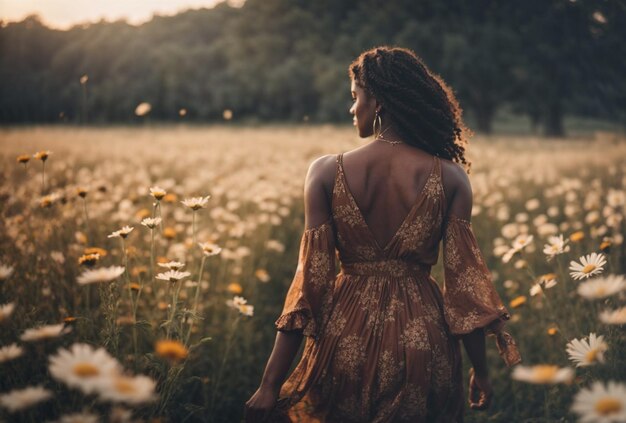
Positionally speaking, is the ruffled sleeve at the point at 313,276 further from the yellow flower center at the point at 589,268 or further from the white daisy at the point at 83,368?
the yellow flower center at the point at 589,268

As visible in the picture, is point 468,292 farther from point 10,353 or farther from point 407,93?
→ point 10,353

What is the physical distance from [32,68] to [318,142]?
597 cm

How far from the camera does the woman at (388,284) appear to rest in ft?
5.89

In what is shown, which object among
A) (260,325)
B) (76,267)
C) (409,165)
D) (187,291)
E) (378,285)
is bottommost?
(260,325)

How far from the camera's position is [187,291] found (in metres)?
3.45

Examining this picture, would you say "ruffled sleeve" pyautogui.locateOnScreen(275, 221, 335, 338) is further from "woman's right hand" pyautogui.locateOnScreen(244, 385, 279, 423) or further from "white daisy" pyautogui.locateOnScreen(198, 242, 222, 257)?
"white daisy" pyautogui.locateOnScreen(198, 242, 222, 257)

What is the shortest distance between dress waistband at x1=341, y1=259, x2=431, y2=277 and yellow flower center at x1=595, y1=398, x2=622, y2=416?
90 cm

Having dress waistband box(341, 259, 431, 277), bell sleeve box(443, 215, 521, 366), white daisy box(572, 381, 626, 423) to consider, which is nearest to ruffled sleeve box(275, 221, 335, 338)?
dress waistband box(341, 259, 431, 277)

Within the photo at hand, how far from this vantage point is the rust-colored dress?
1792 mm

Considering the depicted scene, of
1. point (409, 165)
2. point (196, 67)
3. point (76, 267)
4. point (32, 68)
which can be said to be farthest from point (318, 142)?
point (196, 67)

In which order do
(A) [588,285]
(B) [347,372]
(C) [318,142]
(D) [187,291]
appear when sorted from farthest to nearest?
1. (C) [318,142]
2. (D) [187,291]
3. (B) [347,372]
4. (A) [588,285]

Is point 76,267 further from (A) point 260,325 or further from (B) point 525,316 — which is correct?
(B) point 525,316

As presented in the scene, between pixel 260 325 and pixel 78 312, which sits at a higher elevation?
pixel 78 312

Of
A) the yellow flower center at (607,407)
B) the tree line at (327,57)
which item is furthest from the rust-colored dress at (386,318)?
the tree line at (327,57)
